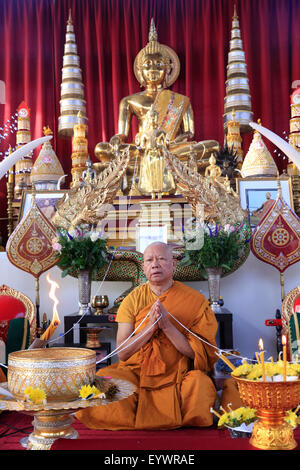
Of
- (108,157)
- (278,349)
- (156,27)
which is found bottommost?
(278,349)

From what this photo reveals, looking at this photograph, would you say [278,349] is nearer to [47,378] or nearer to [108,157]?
[47,378]

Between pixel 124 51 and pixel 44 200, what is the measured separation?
2982mm

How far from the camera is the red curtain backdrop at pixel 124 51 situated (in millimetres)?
5855

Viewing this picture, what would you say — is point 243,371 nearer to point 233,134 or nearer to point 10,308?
point 10,308

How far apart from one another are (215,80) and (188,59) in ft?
1.24

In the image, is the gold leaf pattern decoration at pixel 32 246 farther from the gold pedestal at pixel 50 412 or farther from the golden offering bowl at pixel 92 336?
the gold pedestal at pixel 50 412

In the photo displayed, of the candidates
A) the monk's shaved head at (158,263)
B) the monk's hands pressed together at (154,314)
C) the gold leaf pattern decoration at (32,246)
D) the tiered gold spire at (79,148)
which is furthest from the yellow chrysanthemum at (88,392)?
the tiered gold spire at (79,148)

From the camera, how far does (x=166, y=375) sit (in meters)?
1.99

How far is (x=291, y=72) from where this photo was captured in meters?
5.78

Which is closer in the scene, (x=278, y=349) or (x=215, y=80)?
(x=278, y=349)

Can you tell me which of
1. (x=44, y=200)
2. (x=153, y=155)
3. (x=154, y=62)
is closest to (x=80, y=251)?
(x=44, y=200)

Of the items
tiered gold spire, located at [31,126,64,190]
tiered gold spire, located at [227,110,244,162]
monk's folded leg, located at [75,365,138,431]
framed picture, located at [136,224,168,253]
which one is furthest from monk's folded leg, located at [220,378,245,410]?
tiered gold spire, located at [227,110,244,162]

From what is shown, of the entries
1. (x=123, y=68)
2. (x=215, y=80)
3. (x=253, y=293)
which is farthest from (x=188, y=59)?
(x=253, y=293)

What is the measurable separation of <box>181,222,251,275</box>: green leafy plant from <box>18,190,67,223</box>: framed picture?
1293 millimetres
